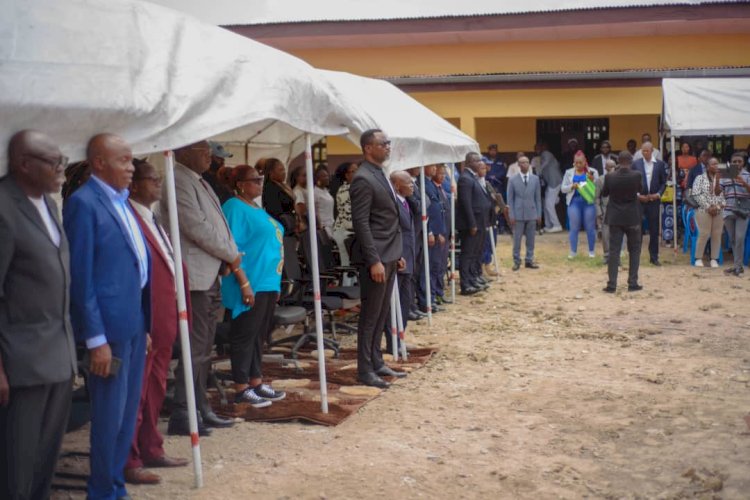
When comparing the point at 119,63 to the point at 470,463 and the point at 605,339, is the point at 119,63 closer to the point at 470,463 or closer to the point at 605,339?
the point at 470,463

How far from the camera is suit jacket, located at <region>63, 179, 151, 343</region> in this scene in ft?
14.6

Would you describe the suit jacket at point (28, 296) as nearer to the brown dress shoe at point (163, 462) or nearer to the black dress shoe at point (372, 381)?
the brown dress shoe at point (163, 462)

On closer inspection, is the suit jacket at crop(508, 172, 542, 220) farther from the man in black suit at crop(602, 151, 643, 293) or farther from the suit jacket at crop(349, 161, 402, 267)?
the suit jacket at crop(349, 161, 402, 267)

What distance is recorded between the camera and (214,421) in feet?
21.7

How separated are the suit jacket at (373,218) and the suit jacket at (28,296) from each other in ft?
12.0

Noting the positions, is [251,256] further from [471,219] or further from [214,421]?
[471,219]

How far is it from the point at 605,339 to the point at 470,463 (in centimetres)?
478

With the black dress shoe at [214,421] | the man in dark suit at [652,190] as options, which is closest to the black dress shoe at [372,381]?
the black dress shoe at [214,421]

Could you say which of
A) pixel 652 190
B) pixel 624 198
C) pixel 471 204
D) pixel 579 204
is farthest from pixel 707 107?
pixel 471 204

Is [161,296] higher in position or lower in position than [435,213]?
lower

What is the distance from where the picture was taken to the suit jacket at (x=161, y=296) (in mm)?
5145

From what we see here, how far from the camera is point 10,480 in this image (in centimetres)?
412

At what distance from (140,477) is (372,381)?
2875mm

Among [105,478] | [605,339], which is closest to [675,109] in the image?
[605,339]
